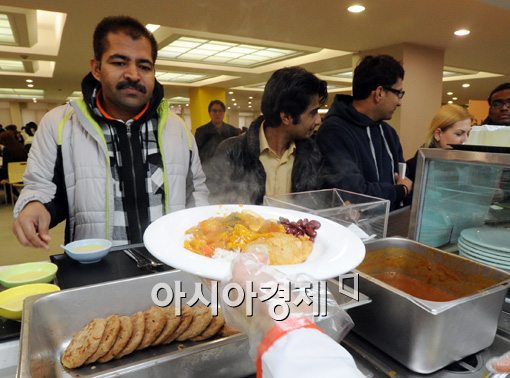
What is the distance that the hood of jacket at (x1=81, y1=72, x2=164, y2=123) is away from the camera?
68.2 inches

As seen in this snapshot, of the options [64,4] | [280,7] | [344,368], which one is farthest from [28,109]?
[344,368]

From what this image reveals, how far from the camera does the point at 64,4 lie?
430 cm

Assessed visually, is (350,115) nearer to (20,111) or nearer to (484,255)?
(484,255)

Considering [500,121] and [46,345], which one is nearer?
[46,345]

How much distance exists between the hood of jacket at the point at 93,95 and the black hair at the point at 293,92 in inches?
25.8

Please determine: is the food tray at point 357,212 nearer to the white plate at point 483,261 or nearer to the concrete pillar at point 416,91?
the white plate at point 483,261

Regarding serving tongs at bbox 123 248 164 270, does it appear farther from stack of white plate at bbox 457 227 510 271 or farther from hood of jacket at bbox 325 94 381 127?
hood of jacket at bbox 325 94 381 127

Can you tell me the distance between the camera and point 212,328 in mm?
941

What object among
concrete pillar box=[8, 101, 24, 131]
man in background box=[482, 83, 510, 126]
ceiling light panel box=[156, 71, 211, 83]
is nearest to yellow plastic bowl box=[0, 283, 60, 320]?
man in background box=[482, 83, 510, 126]

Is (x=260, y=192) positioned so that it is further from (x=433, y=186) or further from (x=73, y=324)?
(x=73, y=324)

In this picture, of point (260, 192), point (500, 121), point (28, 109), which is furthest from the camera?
point (28, 109)

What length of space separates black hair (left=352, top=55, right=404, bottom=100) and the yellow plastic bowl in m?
2.16

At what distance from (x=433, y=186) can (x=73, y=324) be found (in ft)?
4.29

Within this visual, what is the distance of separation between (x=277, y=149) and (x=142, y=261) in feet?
4.08
